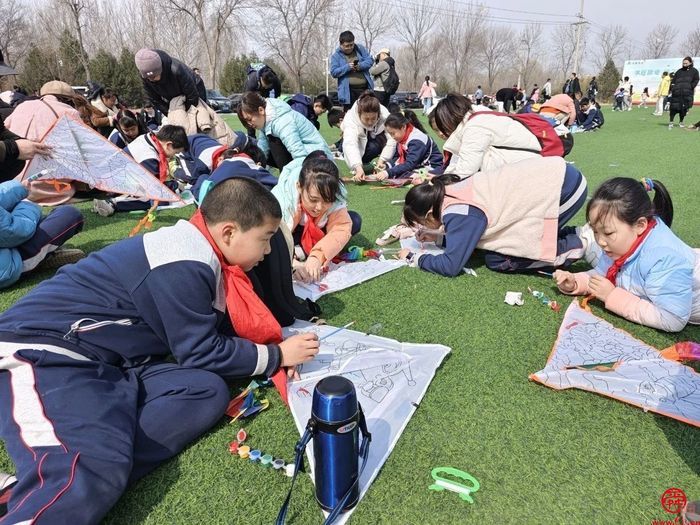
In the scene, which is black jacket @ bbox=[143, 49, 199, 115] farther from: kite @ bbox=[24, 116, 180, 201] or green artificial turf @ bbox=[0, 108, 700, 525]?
green artificial turf @ bbox=[0, 108, 700, 525]

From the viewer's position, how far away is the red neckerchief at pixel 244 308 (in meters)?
1.90

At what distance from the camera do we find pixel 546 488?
1556 millimetres

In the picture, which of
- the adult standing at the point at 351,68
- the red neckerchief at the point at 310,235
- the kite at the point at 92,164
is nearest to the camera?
the red neckerchief at the point at 310,235

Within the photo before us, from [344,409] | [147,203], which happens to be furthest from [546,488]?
[147,203]

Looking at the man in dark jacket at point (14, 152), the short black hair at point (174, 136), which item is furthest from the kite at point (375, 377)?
the short black hair at point (174, 136)

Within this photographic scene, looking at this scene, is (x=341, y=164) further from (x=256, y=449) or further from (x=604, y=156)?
(x=256, y=449)

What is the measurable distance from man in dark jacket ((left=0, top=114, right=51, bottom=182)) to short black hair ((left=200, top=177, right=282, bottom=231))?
9.93ft

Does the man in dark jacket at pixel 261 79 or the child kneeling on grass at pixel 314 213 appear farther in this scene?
the man in dark jacket at pixel 261 79

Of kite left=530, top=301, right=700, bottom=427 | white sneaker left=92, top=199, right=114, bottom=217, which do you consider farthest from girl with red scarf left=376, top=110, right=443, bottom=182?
kite left=530, top=301, right=700, bottom=427

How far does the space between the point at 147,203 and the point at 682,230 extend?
18.1ft

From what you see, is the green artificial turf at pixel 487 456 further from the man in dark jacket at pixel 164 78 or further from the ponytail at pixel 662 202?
the man in dark jacket at pixel 164 78

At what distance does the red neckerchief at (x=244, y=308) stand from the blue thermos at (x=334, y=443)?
54 cm

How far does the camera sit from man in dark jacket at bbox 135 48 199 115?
5.33 metres

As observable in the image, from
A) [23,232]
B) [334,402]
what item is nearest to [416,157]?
[23,232]
